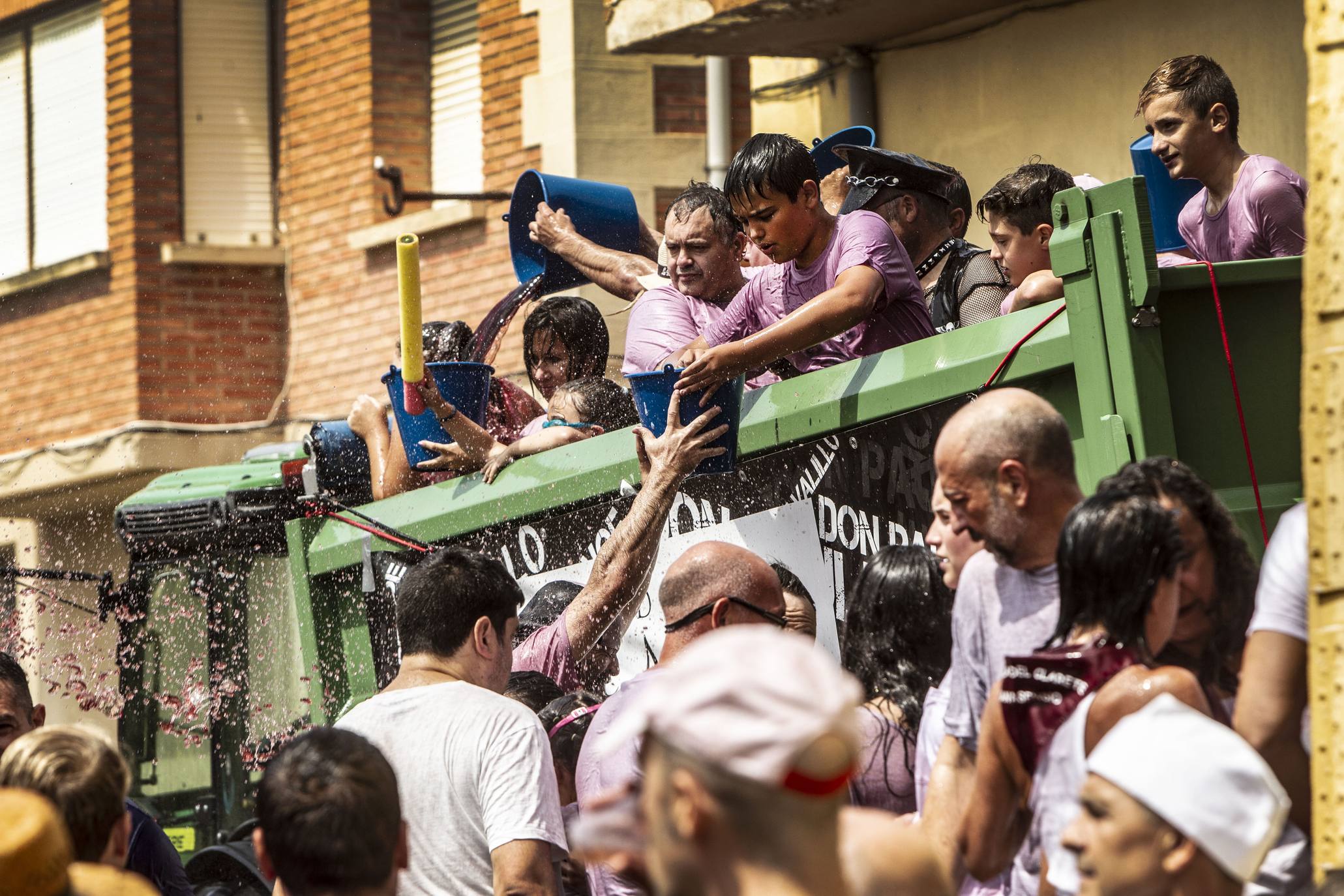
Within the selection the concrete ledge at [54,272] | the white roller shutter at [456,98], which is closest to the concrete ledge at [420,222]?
the white roller shutter at [456,98]

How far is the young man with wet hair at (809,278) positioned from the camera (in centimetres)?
497

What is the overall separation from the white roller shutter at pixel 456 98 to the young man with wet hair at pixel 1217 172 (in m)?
7.67

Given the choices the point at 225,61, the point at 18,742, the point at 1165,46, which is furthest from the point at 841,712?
the point at 225,61

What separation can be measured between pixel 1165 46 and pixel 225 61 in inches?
303

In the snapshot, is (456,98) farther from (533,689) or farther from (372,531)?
(533,689)

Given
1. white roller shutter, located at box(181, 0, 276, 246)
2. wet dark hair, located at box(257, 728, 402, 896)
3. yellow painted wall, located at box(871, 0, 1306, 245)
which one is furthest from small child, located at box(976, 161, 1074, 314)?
white roller shutter, located at box(181, 0, 276, 246)

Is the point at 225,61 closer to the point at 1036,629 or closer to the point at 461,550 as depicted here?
the point at 461,550

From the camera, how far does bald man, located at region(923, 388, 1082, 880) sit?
3.48 metres

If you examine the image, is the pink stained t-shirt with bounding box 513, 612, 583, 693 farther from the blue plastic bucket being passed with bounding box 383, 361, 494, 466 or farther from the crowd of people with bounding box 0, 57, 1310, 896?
the blue plastic bucket being passed with bounding box 383, 361, 494, 466

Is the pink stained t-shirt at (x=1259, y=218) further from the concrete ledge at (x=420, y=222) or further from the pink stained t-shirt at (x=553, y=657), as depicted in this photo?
the concrete ledge at (x=420, y=222)

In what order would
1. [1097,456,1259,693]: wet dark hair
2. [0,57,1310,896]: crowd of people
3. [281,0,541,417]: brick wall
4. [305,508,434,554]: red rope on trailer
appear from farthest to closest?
[281,0,541,417]: brick wall → [305,508,434,554]: red rope on trailer → [1097,456,1259,693]: wet dark hair → [0,57,1310,896]: crowd of people

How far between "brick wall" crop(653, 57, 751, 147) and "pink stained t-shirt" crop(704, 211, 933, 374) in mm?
6302

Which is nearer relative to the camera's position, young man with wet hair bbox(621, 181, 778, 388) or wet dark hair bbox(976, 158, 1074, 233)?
wet dark hair bbox(976, 158, 1074, 233)

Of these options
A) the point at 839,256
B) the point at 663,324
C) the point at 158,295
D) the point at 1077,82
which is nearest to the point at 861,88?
the point at 1077,82
